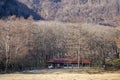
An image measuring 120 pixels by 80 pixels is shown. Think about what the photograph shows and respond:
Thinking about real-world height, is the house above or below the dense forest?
below

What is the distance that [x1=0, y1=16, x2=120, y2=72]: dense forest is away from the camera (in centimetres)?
8456

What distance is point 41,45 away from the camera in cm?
11475

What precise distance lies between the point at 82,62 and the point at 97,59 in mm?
8934

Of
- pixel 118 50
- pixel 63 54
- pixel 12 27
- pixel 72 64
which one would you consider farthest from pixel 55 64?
pixel 118 50

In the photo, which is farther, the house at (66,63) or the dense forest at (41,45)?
the house at (66,63)

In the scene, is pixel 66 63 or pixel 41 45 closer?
pixel 66 63

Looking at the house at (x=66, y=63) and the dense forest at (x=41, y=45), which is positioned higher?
the dense forest at (x=41, y=45)

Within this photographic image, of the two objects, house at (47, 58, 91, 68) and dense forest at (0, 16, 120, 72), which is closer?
dense forest at (0, 16, 120, 72)

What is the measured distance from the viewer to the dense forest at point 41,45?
84.6 meters

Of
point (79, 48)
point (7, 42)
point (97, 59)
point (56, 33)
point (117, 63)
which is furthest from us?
point (56, 33)

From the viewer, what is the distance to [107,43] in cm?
12238

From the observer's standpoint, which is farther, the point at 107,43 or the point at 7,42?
the point at 107,43

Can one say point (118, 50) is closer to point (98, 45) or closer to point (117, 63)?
point (98, 45)

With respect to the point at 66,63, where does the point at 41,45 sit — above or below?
above
